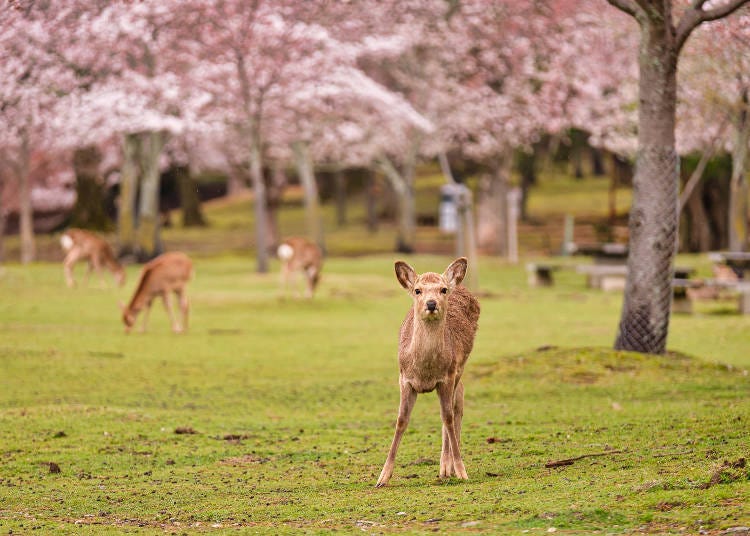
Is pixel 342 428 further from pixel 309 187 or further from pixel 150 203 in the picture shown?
pixel 309 187

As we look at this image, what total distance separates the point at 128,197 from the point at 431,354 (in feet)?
108

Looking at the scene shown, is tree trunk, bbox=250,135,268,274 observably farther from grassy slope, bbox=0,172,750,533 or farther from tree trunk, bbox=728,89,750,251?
tree trunk, bbox=728,89,750,251

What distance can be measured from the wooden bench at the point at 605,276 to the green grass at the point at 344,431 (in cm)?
750

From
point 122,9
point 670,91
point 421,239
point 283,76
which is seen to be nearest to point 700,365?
point 670,91

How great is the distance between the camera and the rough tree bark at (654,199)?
15.0 meters

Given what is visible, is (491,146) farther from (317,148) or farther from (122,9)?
(122,9)

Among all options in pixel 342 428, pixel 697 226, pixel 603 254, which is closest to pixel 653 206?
pixel 342 428

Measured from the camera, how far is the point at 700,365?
1524 cm

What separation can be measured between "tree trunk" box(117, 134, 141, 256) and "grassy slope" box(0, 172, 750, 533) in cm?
1583

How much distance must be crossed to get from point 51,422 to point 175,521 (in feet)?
15.1

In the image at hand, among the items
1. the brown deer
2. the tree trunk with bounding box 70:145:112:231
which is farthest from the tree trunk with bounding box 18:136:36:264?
the brown deer

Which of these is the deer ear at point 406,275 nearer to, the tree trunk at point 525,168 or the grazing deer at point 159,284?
the grazing deer at point 159,284

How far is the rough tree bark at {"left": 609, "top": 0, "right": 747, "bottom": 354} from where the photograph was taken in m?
15.0

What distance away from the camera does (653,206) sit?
50.1ft
